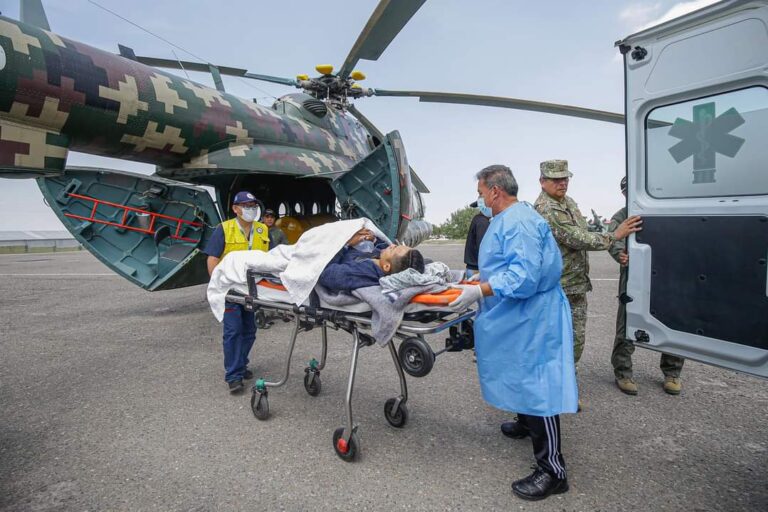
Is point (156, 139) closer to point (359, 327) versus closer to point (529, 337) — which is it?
point (359, 327)

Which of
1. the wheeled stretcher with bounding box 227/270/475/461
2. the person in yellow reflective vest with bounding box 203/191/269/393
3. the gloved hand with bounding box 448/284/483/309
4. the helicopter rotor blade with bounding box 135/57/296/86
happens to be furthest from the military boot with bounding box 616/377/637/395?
the helicopter rotor blade with bounding box 135/57/296/86

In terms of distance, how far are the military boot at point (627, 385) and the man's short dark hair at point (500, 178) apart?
217 cm

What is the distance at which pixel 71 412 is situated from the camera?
10.4 ft

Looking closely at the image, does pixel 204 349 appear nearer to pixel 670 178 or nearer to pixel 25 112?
pixel 25 112

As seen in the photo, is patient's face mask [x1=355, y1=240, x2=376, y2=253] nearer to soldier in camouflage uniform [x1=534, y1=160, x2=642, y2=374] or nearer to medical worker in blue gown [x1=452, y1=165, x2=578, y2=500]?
medical worker in blue gown [x1=452, y1=165, x2=578, y2=500]

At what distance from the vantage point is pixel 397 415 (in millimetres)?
2889

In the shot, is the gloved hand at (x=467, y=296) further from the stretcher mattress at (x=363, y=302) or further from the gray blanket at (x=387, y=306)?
the gray blanket at (x=387, y=306)

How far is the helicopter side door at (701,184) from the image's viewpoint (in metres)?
1.83

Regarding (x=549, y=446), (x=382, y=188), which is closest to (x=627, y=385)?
(x=549, y=446)

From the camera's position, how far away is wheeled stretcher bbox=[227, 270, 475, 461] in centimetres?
222

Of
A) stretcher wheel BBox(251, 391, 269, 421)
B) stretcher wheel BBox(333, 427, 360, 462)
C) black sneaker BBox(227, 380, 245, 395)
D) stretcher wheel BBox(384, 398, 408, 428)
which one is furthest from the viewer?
black sneaker BBox(227, 380, 245, 395)

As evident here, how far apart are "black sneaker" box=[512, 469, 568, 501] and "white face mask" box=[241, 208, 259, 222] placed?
3.09 meters

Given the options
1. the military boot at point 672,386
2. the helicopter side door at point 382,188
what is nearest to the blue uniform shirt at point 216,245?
the helicopter side door at point 382,188

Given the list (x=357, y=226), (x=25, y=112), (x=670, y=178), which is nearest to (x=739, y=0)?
(x=670, y=178)
